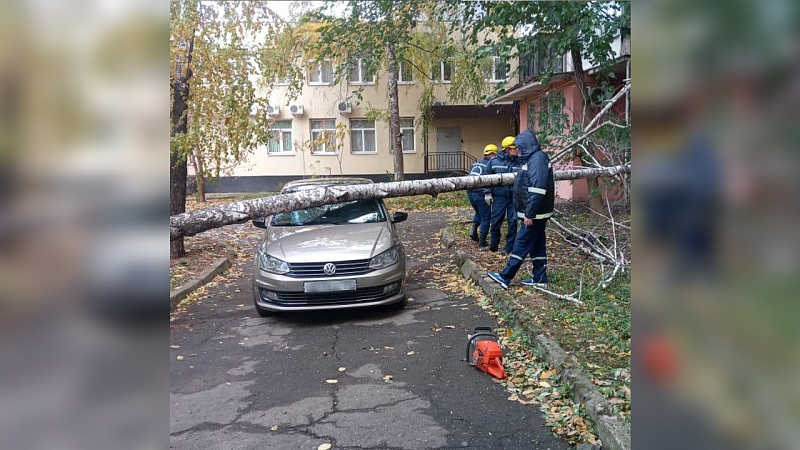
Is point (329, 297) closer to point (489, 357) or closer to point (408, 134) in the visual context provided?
point (489, 357)

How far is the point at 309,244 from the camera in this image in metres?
6.75

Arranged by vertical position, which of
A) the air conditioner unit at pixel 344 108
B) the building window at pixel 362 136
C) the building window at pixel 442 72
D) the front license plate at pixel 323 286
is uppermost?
the building window at pixel 442 72

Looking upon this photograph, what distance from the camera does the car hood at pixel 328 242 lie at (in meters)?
6.50

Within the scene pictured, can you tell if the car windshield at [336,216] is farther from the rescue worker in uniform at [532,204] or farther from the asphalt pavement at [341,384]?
the rescue worker in uniform at [532,204]

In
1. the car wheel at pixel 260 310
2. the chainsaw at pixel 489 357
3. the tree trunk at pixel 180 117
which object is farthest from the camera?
the tree trunk at pixel 180 117

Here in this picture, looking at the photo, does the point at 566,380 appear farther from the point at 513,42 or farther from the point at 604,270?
the point at 513,42

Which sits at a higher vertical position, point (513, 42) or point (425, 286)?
point (513, 42)

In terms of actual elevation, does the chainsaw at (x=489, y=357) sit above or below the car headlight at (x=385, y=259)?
below

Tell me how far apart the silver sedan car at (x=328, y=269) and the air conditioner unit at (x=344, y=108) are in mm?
19608

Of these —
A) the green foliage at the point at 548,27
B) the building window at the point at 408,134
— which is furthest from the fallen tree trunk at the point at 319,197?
the building window at the point at 408,134

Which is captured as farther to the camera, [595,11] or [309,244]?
[595,11]
